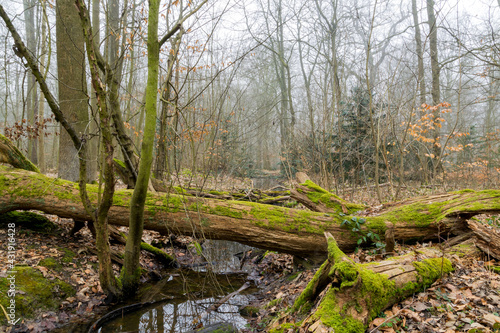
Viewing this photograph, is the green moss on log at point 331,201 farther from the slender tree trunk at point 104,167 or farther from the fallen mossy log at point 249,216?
the slender tree trunk at point 104,167

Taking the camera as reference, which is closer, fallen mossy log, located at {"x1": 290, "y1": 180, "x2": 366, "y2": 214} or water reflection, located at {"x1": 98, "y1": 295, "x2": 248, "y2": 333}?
water reflection, located at {"x1": 98, "y1": 295, "x2": 248, "y2": 333}

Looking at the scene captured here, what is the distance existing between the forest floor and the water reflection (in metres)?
Result: 0.30

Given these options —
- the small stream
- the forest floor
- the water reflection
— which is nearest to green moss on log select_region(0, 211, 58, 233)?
the forest floor

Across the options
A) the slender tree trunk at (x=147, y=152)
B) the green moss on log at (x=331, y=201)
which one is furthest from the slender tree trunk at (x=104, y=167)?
the green moss on log at (x=331, y=201)

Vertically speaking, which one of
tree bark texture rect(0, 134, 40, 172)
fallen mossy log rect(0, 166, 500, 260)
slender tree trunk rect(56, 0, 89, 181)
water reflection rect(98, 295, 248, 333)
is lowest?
water reflection rect(98, 295, 248, 333)

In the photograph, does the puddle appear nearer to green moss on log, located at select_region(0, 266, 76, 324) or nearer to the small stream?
the small stream

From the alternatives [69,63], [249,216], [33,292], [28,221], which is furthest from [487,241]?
[69,63]

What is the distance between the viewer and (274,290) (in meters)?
4.64

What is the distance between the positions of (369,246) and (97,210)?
417 cm

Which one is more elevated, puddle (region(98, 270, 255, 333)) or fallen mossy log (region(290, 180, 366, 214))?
fallen mossy log (region(290, 180, 366, 214))

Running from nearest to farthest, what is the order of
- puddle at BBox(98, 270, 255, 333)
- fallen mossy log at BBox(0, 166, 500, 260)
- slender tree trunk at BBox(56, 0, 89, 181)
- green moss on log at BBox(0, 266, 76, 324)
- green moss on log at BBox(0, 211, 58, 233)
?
green moss on log at BBox(0, 266, 76, 324), puddle at BBox(98, 270, 255, 333), fallen mossy log at BBox(0, 166, 500, 260), green moss on log at BBox(0, 211, 58, 233), slender tree trunk at BBox(56, 0, 89, 181)

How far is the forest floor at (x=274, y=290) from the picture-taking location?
2398 millimetres

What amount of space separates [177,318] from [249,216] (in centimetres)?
183

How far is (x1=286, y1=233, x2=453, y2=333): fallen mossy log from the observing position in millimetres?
2389
